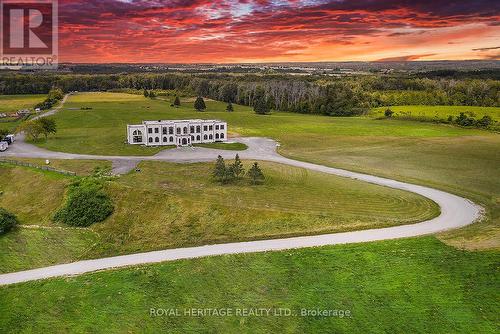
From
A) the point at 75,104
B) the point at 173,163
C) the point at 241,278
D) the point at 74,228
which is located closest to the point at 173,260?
the point at 241,278

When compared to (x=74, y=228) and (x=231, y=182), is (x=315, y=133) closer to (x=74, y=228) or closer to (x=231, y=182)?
(x=231, y=182)

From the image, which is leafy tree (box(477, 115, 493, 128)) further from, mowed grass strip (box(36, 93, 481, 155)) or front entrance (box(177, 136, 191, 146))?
front entrance (box(177, 136, 191, 146))

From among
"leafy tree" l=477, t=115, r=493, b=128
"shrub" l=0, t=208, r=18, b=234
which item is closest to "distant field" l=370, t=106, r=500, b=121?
"leafy tree" l=477, t=115, r=493, b=128

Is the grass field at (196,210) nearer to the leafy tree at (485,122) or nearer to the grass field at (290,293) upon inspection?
the grass field at (290,293)

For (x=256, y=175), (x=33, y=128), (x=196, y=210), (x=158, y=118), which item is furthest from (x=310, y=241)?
(x=158, y=118)

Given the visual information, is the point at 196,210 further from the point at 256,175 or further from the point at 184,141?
the point at 184,141

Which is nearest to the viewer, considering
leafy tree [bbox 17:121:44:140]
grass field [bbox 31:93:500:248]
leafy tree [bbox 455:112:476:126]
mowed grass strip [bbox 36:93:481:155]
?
grass field [bbox 31:93:500:248]
